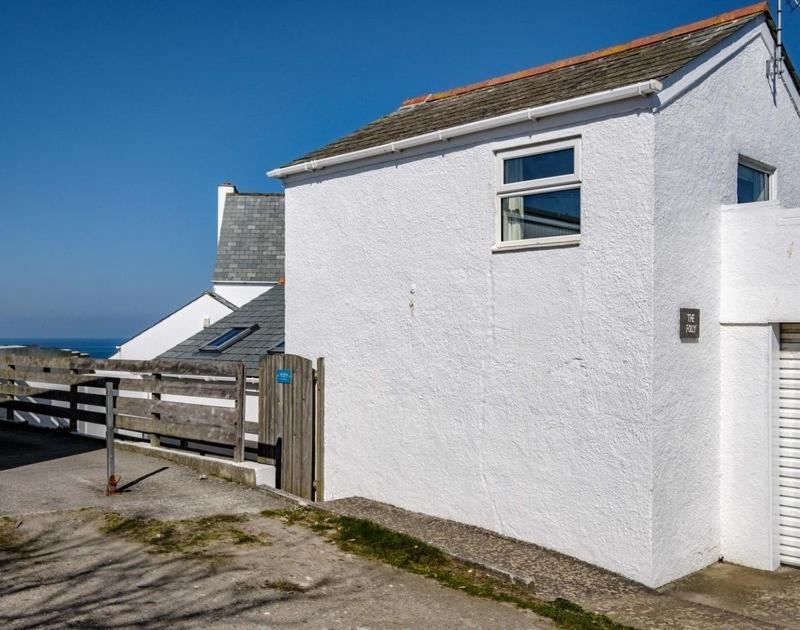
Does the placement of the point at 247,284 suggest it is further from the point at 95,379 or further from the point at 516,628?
the point at 516,628

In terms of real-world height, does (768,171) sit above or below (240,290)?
above

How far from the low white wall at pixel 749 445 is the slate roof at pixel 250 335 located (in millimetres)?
9821

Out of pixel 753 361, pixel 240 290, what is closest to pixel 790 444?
pixel 753 361

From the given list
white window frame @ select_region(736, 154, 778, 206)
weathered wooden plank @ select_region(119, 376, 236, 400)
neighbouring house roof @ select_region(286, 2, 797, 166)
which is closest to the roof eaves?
neighbouring house roof @ select_region(286, 2, 797, 166)

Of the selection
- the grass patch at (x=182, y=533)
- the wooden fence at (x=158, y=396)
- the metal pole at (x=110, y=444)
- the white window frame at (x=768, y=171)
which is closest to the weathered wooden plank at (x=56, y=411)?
the wooden fence at (x=158, y=396)

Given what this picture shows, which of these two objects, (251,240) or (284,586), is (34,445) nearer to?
(284,586)

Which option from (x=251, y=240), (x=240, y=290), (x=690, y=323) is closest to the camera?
(x=690, y=323)

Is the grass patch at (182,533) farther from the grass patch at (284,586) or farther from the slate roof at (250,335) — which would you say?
the slate roof at (250,335)

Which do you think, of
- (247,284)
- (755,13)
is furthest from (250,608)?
(247,284)

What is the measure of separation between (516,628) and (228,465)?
215 inches

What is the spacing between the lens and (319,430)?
1123cm

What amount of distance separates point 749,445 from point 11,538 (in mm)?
7387

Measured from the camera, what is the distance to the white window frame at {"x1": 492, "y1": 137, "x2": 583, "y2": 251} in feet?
27.2

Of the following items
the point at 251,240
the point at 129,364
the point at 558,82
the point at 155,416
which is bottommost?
the point at 155,416
